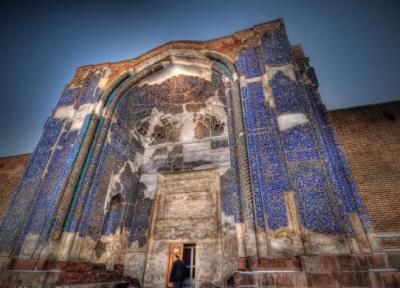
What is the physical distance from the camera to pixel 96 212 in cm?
477

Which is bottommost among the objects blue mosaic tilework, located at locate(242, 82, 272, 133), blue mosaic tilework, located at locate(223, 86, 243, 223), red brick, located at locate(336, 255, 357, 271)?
red brick, located at locate(336, 255, 357, 271)

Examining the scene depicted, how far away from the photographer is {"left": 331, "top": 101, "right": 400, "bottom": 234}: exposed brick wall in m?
4.90

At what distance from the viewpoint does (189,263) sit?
4.97 meters

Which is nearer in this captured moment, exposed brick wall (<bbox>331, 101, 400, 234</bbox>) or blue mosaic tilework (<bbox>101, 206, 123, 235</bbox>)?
exposed brick wall (<bbox>331, 101, 400, 234</bbox>)

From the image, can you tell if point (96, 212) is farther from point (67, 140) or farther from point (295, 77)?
point (295, 77)

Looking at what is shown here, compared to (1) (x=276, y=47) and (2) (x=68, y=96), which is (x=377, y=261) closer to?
(1) (x=276, y=47)

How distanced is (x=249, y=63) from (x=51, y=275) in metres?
5.57

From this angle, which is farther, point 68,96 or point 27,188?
→ point 68,96

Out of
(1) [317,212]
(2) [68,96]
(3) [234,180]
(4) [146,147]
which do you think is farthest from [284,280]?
(2) [68,96]

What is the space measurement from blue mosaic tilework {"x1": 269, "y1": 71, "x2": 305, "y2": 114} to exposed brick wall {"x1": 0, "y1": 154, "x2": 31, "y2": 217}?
1008 cm

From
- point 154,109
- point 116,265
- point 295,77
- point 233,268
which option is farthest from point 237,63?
point 116,265

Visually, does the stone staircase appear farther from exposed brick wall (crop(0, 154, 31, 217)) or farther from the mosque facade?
exposed brick wall (crop(0, 154, 31, 217))

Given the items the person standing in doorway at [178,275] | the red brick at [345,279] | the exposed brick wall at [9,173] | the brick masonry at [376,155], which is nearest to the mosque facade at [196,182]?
the red brick at [345,279]

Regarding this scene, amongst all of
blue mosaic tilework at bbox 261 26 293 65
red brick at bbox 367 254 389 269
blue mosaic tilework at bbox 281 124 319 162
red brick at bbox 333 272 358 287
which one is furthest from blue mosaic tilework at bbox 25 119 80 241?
red brick at bbox 367 254 389 269
